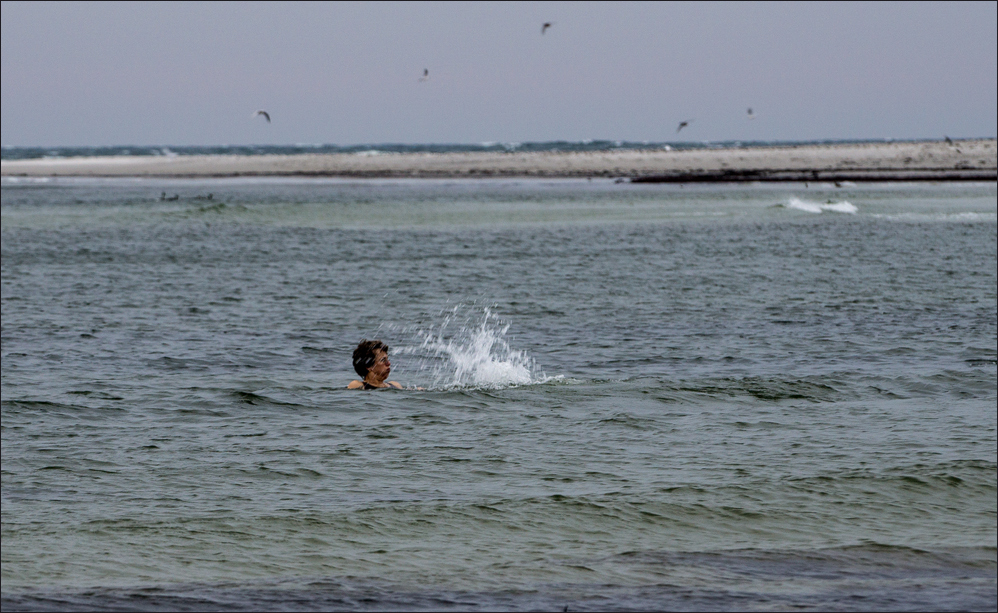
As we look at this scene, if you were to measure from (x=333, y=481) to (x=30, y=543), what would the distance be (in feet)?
9.54

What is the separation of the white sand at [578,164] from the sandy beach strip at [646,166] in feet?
0.32

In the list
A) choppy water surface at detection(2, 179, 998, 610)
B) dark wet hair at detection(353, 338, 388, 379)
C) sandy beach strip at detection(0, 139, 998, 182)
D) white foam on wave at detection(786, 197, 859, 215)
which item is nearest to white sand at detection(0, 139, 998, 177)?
sandy beach strip at detection(0, 139, 998, 182)

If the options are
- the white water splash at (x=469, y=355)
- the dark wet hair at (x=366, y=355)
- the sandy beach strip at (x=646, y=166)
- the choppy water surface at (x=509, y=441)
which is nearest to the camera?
the choppy water surface at (x=509, y=441)

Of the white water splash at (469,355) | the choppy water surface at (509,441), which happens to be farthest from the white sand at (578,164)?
the white water splash at (469,355)

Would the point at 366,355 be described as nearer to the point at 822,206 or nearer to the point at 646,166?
the point at 822,206

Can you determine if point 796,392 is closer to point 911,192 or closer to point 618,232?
point 618,232

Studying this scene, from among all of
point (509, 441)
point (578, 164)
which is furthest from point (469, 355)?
point (578, 164)

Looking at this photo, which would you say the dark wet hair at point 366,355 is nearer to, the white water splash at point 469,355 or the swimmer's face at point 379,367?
the swimmer's face at point 379,367

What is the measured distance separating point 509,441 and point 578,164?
4555 inches

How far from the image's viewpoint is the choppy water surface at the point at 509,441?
9375 millimetres

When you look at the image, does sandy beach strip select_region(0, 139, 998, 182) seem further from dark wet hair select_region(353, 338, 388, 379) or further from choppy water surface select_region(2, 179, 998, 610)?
dark wet hair select_region(353, 338, 388, 379)

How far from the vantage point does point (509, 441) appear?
1366 cm

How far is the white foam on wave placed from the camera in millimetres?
60031

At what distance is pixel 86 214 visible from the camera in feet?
215
